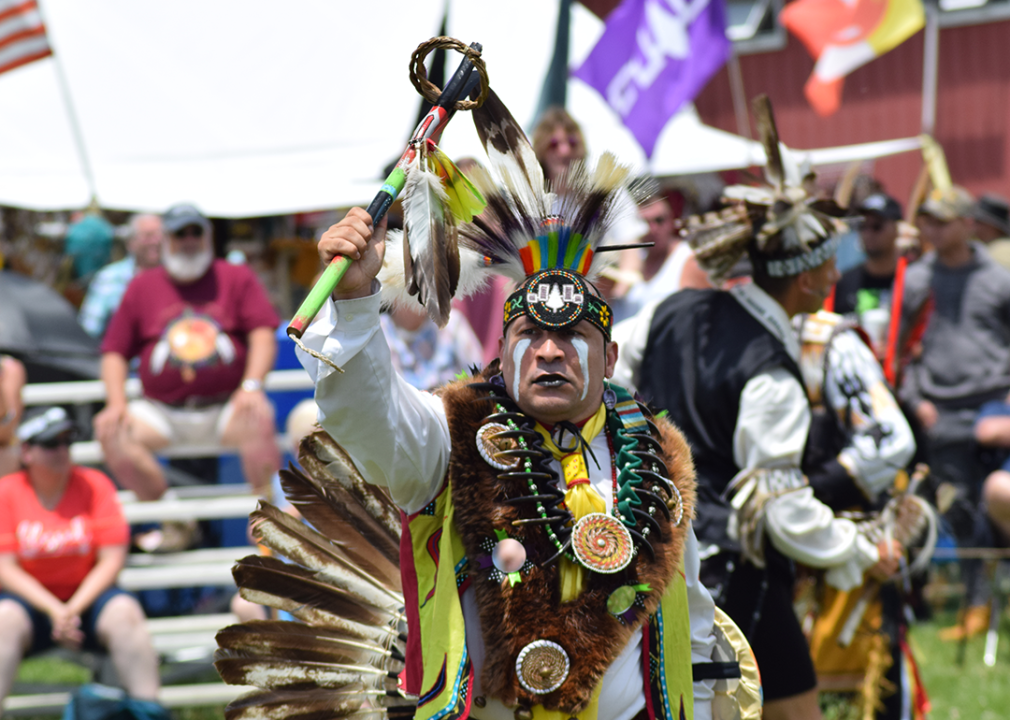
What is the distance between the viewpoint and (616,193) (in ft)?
8.02

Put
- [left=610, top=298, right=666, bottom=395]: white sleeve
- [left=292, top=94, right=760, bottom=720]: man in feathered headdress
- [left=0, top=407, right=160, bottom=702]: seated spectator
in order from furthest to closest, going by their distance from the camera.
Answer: [left=0, top=407, right=160, bottom=702]: seated spectator → [left=610, top=298, right=666, bottom=395]: white sleeve → [left=292, top=94, right=760, bottom=720]: man in feathered headdress

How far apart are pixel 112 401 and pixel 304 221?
4.26 m

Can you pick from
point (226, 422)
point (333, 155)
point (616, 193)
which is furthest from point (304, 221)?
point (616, 193)

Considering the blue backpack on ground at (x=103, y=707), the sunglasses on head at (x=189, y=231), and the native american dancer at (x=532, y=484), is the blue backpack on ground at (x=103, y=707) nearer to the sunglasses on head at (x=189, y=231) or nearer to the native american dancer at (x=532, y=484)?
the native american dancer at (x=532, y=484)

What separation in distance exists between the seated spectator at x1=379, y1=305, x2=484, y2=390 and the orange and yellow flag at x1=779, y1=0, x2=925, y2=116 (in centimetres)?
327

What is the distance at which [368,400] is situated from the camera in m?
Answer: 1.99

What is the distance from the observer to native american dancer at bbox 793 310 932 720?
359 centimetres

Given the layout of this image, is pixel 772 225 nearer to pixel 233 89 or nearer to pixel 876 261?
pixel 876 261

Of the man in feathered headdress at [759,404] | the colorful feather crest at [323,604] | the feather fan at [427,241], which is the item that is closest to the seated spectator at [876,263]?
the man in feathered headdress at [759,404]

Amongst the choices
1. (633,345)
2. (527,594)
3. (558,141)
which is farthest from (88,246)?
(527,594)

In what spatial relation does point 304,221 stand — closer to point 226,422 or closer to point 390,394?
point 226,422

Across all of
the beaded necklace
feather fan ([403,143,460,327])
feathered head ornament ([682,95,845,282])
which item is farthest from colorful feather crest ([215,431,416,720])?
feathered head ornament ([682,95,845,282])

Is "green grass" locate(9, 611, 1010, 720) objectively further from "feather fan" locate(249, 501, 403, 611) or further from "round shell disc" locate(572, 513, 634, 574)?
"round shell disc" locate(572, 513, 634, 574)

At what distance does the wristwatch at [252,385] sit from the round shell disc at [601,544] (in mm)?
3325
